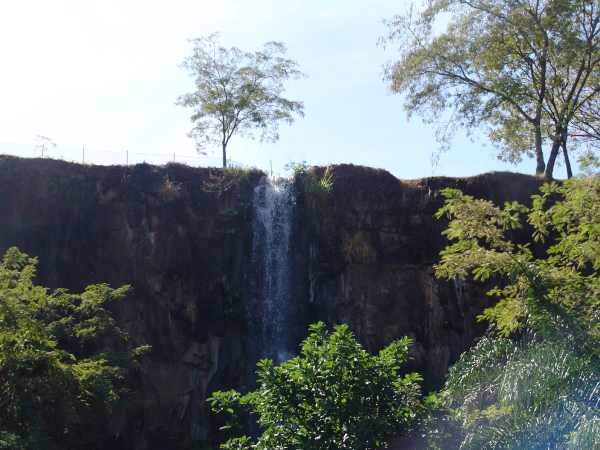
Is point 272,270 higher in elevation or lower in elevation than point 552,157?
lower

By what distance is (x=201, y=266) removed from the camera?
19.1 metres

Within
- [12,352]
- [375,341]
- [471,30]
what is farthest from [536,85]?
[12,352]

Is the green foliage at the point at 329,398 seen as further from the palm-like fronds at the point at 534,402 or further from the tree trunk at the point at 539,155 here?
the tree trunk at the point at 539,155

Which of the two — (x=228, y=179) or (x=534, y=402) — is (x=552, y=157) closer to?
(x=228, y=179)

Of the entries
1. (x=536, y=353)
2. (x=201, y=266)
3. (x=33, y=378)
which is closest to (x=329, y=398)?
(x=536, y=353)

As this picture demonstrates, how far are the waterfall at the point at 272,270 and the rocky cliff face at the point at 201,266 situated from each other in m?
0.34

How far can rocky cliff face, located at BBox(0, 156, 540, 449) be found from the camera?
17812 mm

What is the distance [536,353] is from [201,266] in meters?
14.6

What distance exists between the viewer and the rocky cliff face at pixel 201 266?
17.8 meters

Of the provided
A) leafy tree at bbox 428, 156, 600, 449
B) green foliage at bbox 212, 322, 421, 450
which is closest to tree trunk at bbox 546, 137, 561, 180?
leafy tree at bbox 428, 156, 600, 449

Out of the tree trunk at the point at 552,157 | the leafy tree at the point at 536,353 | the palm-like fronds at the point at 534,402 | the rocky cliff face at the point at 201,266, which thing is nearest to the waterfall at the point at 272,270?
the rocky cliff face at the point at 201,266

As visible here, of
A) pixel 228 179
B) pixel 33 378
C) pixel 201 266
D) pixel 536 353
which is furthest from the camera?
pixel 228 179

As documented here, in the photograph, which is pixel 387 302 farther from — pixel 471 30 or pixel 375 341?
pixel 471 30

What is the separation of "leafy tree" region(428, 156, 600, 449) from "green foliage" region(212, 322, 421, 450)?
1097 millimetres
